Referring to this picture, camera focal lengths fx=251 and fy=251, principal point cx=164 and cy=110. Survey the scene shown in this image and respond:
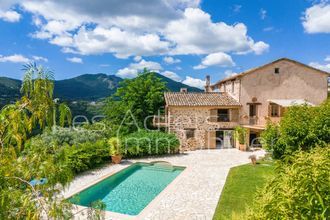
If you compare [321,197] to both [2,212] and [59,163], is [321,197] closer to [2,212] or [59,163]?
[59,163]

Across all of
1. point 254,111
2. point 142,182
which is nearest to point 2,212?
point 142,182

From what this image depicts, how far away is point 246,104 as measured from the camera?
34.7 meters

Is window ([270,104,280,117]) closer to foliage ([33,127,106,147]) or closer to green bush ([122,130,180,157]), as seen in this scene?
green bush ([122,130,180,157])

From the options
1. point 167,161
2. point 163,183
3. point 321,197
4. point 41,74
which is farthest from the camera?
point 167,161

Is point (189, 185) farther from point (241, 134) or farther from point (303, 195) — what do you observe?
point (241, 134)

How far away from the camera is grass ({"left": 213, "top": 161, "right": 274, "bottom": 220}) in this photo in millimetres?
13490

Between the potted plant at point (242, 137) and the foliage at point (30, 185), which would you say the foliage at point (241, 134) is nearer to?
the potted plant at point (242, 137)

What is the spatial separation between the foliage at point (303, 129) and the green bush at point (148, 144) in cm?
1330

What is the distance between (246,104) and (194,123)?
775 cm

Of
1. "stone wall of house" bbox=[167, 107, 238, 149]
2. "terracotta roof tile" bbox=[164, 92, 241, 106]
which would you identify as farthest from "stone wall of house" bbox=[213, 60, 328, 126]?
"stone wall of house" bbox=[167, 107, 238, 149]

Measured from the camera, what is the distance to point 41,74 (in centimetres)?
→ 434

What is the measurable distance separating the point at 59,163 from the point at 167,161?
Answer: 22.9 meters

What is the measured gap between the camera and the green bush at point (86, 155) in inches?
835

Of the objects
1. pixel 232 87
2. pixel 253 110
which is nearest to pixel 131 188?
pixel 253 110
